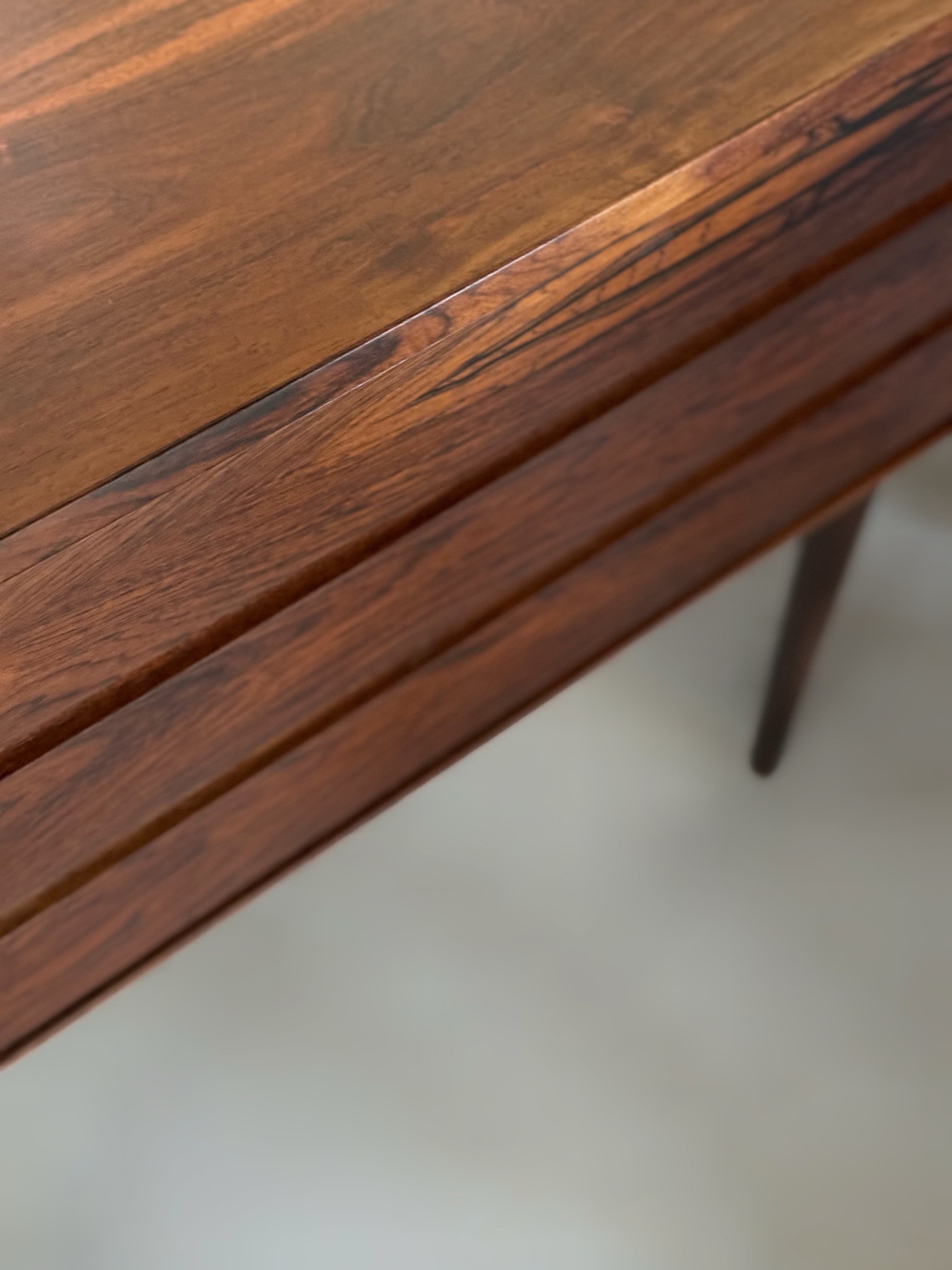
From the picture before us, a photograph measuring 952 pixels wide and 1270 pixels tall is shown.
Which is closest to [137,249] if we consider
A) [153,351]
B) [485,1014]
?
[153,351]

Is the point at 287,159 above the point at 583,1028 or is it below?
above

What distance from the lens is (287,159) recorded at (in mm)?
478

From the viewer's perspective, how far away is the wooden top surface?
1.41 feet

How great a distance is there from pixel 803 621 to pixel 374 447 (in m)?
0.49

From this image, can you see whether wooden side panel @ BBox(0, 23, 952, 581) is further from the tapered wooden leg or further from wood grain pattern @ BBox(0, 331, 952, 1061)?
the tapered wooden leg

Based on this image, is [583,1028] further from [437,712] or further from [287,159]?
[287,159]

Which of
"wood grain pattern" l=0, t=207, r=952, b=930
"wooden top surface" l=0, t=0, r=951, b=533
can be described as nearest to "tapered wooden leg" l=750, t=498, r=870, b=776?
"wood grain pattern" l=0, t=207, r=952, b=930

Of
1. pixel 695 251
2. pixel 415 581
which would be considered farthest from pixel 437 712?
pixel 695 251

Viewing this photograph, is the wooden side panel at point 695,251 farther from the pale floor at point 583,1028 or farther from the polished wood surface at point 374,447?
the pale floor at point 583,1028

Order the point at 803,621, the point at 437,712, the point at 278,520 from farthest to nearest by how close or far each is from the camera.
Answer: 1. the point at 803,621
2. the point at 437,712
3. the point at 278,520

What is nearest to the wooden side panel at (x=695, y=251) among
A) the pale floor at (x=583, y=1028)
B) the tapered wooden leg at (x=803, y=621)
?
the tapered wooden leg at (x=803, y=621)

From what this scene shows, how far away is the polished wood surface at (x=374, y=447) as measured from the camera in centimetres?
42

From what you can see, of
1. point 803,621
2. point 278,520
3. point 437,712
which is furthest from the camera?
point 803,621

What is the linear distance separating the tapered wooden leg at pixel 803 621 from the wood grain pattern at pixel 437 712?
0.44 ft
